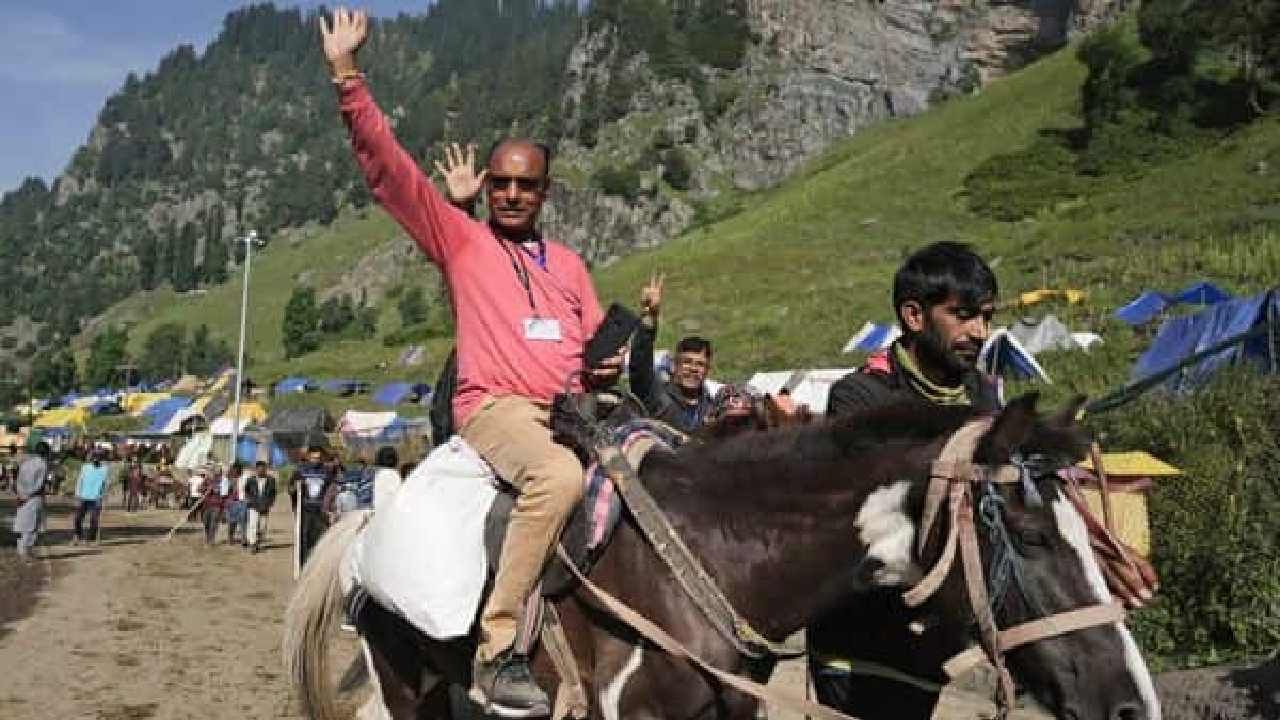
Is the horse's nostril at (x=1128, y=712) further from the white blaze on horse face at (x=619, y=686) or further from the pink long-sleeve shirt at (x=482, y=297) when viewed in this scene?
the pink long-sleeve shirt at (x=482, y=297)

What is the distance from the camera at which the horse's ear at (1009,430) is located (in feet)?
8.69

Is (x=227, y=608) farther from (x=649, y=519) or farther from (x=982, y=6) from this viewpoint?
(x=982, y=6)

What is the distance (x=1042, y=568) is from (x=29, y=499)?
1858 cm

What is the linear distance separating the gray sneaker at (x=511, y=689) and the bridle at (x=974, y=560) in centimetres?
117

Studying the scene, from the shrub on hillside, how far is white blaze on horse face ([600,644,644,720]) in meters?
5.53

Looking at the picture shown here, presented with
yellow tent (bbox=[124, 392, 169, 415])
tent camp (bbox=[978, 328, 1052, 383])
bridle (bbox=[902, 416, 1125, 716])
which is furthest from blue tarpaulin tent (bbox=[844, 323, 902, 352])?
yellow tent (bbox=[124, 392, 169, 415])

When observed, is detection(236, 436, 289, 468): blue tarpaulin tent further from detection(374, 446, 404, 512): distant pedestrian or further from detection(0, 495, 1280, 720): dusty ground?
detection(374, 446, 404, 512): distant pedestrian

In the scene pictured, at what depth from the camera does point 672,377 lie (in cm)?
715

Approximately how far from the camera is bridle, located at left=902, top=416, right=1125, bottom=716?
2.59m

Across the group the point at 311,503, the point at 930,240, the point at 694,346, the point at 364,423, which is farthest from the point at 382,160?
the point at 930,240

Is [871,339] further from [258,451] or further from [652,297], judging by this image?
[258,451]

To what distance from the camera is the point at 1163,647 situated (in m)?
8.00

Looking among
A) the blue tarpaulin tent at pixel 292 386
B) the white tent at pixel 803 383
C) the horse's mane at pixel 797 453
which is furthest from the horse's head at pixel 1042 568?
the blue tarpaulin tent at pixel 292 386

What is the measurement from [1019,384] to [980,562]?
18.9 meters
